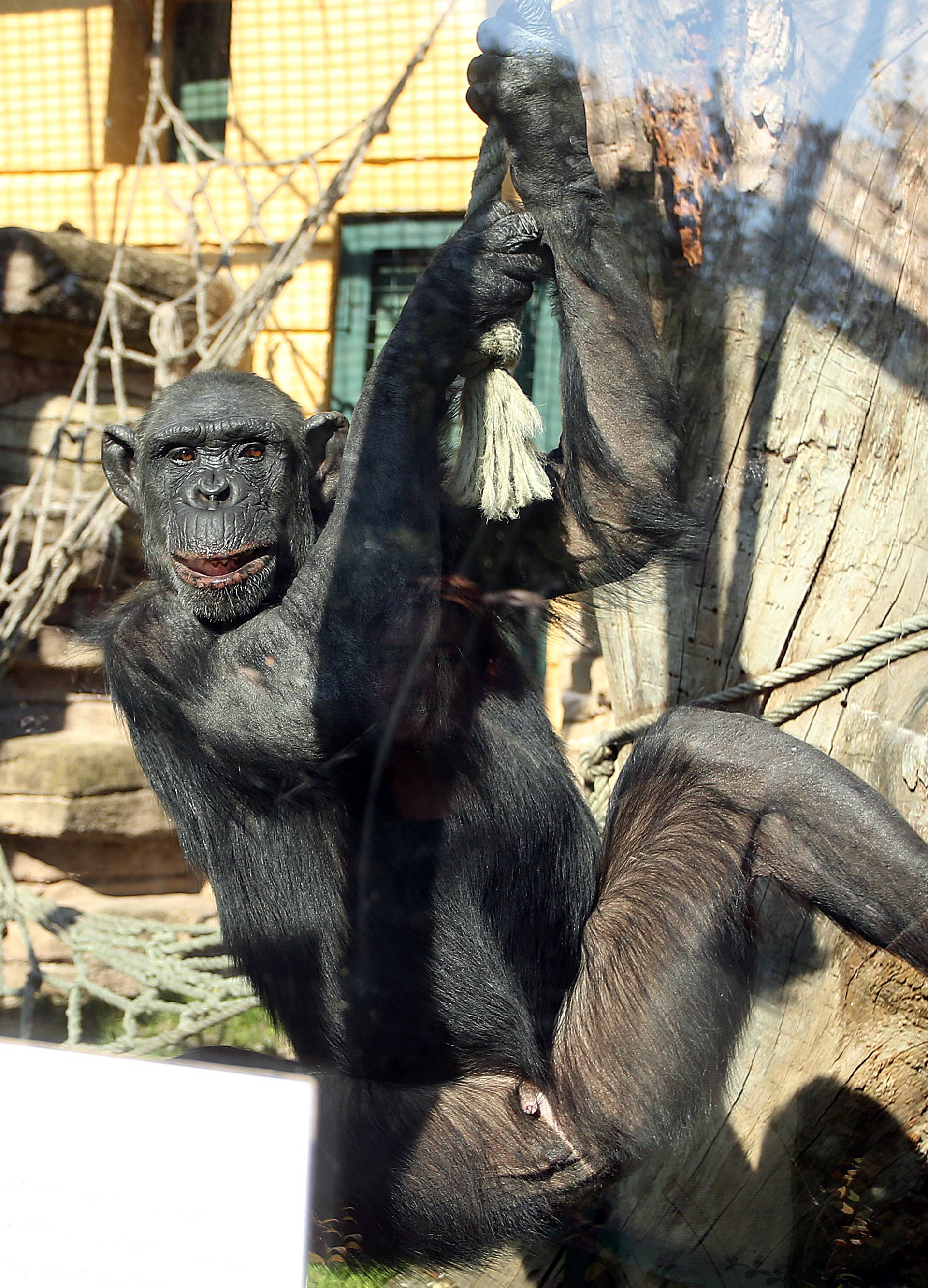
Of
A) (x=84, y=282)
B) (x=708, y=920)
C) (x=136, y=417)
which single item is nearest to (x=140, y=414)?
(x=136, y=417)

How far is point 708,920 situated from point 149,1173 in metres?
1.17

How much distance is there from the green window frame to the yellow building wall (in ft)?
0.20

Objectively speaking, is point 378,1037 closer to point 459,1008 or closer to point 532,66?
point 459,1008

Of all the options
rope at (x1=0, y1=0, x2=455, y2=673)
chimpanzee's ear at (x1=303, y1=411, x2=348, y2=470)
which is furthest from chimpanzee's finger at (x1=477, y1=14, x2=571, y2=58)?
rope at (x1=0, y1=0, x2=455, y2=673)

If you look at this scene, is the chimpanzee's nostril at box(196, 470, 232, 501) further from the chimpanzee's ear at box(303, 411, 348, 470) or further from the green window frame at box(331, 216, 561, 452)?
the green window frame at box(331, 216, 561, 452)

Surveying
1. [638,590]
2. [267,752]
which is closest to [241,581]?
[267,752]

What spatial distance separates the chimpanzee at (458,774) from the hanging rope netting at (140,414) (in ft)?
4.78

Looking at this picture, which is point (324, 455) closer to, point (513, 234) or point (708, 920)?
point (513, 234)

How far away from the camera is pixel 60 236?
5109 millimetres

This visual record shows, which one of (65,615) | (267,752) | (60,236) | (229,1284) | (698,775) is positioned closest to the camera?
(229,1284)

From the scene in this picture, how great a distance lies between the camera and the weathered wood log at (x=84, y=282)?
16.8 feet

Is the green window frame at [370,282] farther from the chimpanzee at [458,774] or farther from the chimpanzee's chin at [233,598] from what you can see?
the chimpanzee's chin at [233,598]

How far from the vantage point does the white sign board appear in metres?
1.41

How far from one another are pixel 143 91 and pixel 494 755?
3670 mm
